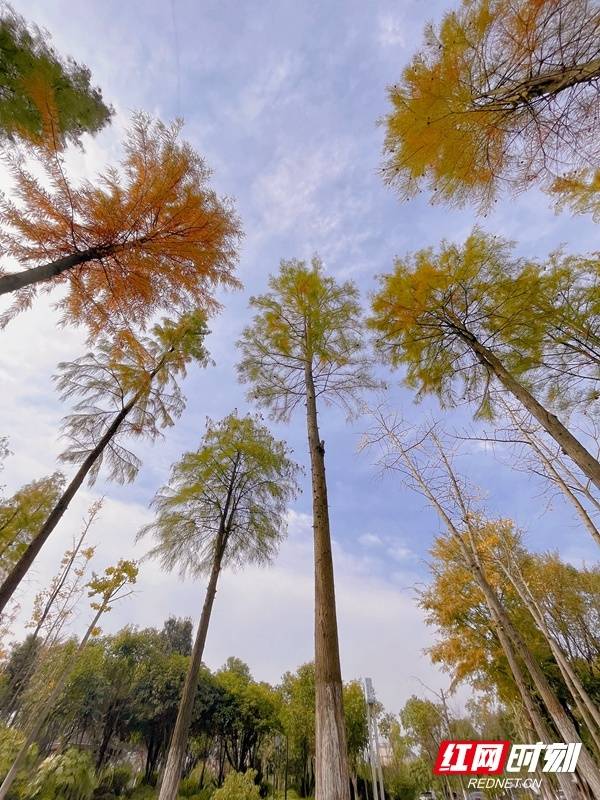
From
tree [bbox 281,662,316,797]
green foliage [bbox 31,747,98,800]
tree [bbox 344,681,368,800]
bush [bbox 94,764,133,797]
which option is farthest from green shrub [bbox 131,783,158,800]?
tree [bbox 344,681,368,800]

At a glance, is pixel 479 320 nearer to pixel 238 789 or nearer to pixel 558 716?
pixel 558 716

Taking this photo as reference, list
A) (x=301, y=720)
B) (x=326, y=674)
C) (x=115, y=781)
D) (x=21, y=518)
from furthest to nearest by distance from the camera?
(x=301, y=720) → (x=115, y=781) → (x=21, y=518) → (x=326, y=674)

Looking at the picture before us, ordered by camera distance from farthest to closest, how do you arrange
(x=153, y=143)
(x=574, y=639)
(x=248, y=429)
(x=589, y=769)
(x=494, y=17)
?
(x=574, y=639) → (x=248, y=429) → (x=589, y=769) → (x=153, y=143) → (x=494, y=17)

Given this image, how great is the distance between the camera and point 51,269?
498 centimetres

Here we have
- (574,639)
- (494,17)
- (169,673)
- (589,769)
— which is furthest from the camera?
A: (169,673)

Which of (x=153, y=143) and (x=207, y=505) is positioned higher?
(x=153, y=143)

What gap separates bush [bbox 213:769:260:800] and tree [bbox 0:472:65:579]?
9.04m

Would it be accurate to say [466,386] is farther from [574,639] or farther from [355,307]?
[574,639]

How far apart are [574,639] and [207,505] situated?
17.8m

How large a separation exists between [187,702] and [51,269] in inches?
307

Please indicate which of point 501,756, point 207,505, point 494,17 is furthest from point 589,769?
point 494,17

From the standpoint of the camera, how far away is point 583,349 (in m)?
6.50

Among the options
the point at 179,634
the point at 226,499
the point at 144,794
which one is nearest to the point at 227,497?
the point at 226,499

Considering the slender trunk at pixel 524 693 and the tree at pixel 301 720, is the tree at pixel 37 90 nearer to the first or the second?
the slender trunk at pixel 524 693
